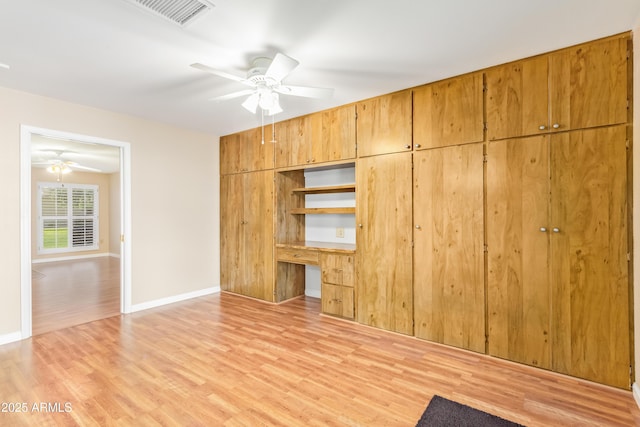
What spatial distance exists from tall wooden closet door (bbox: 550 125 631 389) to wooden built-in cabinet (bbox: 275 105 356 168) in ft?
6.44

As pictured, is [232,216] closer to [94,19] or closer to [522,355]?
[94,19]

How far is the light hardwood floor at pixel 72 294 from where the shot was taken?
375 centimetres

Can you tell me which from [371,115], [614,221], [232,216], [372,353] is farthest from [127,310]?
[614,221]

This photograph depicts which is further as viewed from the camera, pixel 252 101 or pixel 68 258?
pixel 68 258

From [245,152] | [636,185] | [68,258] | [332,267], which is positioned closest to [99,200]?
[68,258]

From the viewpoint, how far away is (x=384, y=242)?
3.37 m

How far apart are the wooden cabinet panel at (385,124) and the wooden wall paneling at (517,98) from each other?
749 mm

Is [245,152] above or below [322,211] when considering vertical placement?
above

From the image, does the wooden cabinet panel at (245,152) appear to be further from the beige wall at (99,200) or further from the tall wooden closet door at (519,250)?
the beige wall at (99,200)

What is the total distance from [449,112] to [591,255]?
1621 mm

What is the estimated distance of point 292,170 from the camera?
4352mm

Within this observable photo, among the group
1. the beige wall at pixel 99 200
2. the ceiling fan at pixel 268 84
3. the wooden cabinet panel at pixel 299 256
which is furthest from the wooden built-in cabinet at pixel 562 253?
the beige wall at pixel 99 200

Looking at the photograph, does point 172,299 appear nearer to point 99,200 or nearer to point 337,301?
point 337,301

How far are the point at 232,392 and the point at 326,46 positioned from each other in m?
2.65
